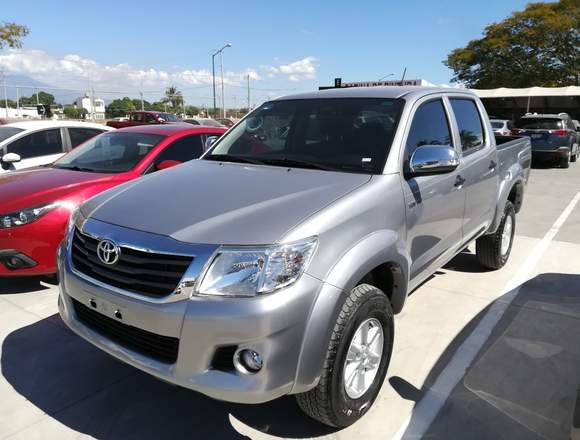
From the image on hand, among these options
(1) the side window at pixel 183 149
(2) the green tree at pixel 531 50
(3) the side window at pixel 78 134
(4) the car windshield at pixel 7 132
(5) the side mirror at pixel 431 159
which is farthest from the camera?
(2) the green tree at pixel 531 50

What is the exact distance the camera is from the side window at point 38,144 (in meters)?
6.69

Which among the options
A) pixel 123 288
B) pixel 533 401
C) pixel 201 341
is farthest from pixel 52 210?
pixel 533 401

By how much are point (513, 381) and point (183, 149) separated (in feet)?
13.1

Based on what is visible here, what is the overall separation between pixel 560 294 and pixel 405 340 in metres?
1.91

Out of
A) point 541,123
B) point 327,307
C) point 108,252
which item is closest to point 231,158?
point 108,252

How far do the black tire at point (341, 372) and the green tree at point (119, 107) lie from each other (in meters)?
39.3

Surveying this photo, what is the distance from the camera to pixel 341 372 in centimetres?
238

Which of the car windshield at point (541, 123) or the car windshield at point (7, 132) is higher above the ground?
the car windshield at point (7, 132)

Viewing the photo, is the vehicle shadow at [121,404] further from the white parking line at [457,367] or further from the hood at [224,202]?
the hood at [224,202]

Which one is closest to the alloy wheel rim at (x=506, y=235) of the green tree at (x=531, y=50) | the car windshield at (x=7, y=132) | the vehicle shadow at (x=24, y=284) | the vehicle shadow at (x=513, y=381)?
the vehicle shadow at (x=513, y=381)

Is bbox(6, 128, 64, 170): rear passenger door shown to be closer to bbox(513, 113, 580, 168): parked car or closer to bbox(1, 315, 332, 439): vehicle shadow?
bbox(1, 315, 332, 439): vehicle shadow

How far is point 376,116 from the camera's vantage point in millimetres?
3277

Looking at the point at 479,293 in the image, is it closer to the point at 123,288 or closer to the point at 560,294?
the point at 560,294

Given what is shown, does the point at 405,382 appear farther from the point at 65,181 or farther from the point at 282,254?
the point at 65,181
